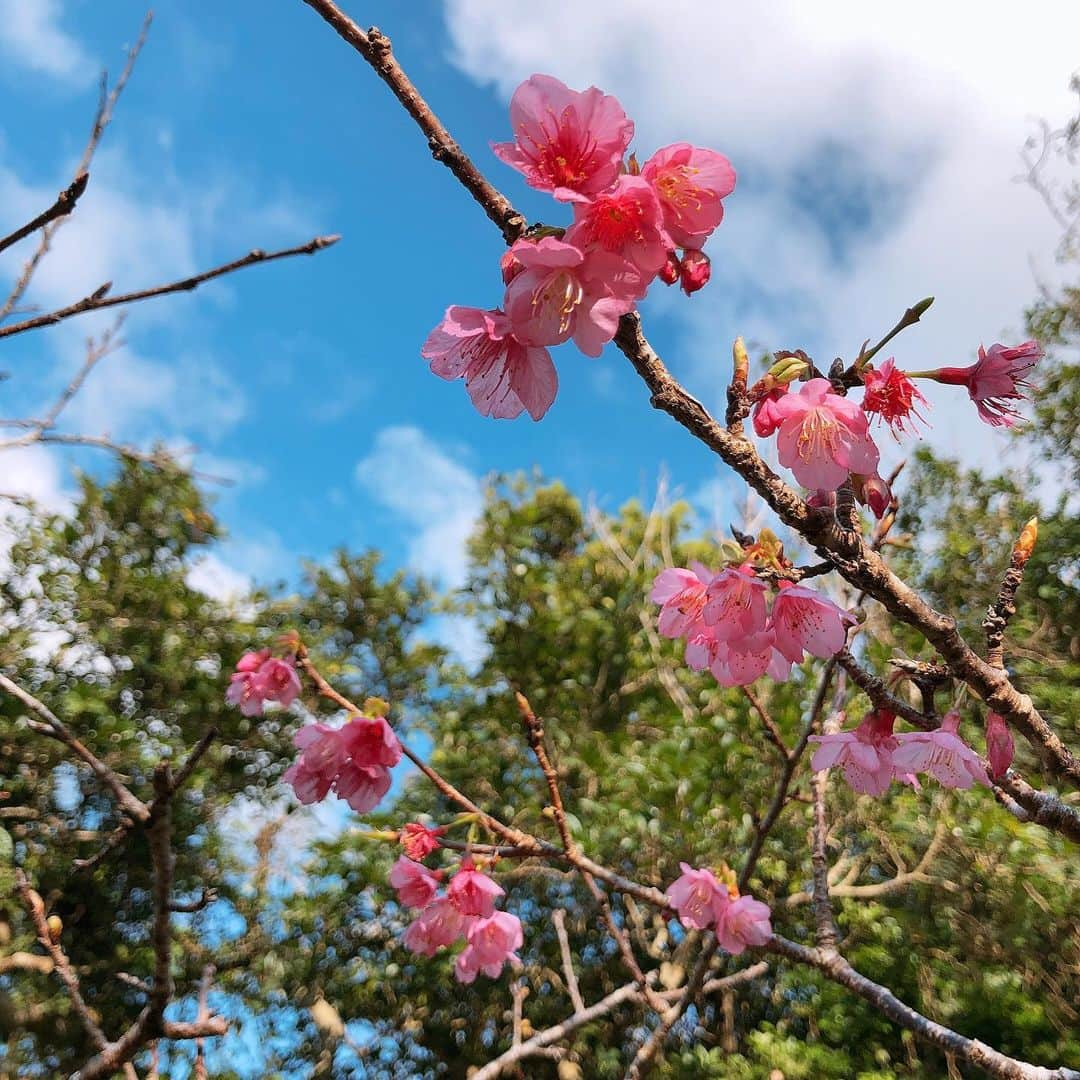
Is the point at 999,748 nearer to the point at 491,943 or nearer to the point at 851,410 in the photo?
the point at 851,410

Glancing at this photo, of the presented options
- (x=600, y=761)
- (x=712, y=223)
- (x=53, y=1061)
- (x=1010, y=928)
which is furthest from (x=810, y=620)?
(x=53, y=1061)

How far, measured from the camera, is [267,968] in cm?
464

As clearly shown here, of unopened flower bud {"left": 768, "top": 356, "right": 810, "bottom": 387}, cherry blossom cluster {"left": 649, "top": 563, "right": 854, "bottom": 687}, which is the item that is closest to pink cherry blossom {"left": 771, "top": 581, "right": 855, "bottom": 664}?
cherry blossom cluster {"left": 649, "top": 563, "right": 854, "bottom": 687}

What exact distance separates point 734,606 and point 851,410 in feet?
0.89

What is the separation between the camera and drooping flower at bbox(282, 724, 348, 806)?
141cm

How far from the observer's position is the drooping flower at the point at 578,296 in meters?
0.69

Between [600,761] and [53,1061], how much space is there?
3.22 meters

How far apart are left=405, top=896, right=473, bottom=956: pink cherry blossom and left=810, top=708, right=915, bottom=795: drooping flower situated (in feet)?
2.88

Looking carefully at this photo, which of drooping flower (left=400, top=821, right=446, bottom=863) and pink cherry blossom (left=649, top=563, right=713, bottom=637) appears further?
drooping flower (left=400, top=821, right=446, bottom=863)

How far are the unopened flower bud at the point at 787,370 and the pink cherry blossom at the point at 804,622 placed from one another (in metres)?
0.28

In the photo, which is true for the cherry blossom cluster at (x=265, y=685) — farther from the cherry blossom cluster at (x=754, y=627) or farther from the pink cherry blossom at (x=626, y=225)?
the pink cherry blossom at (x=626, y=225)

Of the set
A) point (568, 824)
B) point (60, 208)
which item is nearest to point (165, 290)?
point (60, 208)

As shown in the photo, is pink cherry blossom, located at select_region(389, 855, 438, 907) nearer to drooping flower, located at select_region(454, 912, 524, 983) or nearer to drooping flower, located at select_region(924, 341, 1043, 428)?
drooping flower, located at select_region(454, 912, 524, 983)

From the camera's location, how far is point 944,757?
1034 mm
